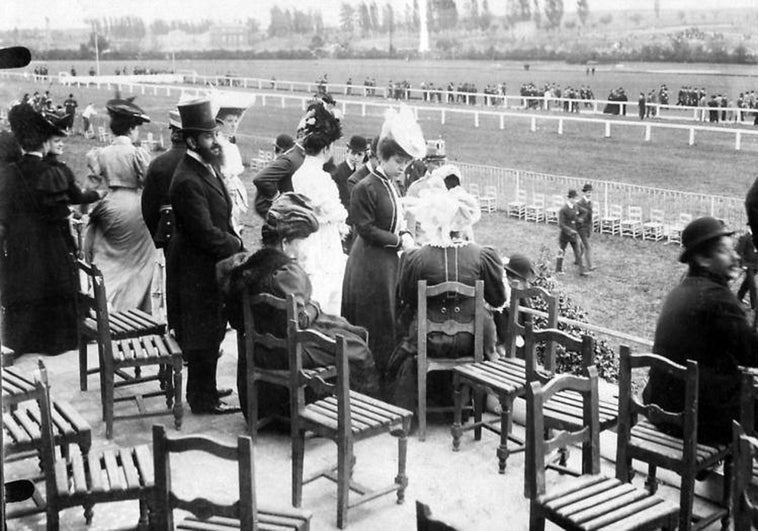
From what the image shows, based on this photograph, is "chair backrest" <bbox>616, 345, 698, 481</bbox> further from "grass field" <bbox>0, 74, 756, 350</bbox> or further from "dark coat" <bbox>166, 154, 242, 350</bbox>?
"grass field" <bbox>0, 74, 756, 350</bbox>

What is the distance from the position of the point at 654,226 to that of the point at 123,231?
1122cm

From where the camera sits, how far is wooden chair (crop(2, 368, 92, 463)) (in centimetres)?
329

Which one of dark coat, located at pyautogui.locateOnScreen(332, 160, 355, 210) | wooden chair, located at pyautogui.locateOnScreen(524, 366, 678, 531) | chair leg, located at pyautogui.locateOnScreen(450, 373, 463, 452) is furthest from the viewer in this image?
dark coat, located at pyautogui.locateOnScreen(332, 160, 355, 210)

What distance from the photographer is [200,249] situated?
4555 mm

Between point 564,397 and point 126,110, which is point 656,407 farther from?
point 126,110

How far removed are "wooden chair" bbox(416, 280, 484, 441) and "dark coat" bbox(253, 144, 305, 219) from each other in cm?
161

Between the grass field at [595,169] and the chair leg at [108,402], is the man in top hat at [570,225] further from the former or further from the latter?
the chair leg at [108,402]

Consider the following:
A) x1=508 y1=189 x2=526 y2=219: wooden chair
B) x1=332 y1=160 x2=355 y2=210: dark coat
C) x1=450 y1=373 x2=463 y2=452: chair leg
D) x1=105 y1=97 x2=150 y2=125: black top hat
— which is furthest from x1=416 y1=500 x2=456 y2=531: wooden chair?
x1=508 y1=189 x2=526 y2=219: wooden chair

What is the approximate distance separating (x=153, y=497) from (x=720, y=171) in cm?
1532

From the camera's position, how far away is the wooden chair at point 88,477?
284 centimetres

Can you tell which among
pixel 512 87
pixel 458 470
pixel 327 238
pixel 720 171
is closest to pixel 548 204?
pixel 720 171

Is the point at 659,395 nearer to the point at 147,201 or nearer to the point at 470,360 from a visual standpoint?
the point at 470,360

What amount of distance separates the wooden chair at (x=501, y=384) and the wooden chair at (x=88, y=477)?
5.18 ft

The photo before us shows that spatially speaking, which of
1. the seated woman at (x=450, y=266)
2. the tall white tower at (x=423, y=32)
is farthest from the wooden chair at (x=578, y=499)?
the tall white tower at (x=423, y=32)
